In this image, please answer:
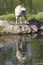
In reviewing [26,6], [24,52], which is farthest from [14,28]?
[26,6]

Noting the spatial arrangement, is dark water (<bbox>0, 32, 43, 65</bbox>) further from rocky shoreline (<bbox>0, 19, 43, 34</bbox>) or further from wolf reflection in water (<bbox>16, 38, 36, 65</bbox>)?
rocky shoreline (<bbox>0, 19, 43, 34</bbox>)

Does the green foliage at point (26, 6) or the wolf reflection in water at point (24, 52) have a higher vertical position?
the wolf reflection in water at point (24, 52)

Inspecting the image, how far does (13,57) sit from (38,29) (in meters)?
7.23

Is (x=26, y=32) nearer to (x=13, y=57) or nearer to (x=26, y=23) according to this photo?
(x=26, y=23)

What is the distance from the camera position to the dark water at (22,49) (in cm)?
1275

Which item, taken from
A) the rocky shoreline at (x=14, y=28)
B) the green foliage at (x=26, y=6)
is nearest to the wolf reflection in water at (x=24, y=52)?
the rocky shoreline at (x=14, y=28)

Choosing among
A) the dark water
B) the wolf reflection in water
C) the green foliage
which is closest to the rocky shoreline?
the dark water

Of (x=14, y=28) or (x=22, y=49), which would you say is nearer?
(x=22, y=49)

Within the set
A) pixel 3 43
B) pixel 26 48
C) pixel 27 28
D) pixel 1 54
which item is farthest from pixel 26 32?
pixel 1 54

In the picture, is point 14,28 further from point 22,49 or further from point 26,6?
point 26,6

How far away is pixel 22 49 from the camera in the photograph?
51.2 ft

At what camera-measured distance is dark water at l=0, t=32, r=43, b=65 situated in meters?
12.7

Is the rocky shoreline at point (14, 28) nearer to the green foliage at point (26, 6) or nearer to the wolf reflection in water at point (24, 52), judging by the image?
the wolf reflection in water at point (24, 52)

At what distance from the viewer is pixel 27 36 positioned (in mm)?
19109
